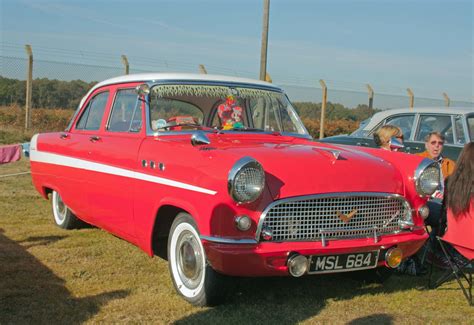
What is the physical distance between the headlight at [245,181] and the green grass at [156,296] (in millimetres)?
778

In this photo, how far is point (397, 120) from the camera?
8727 mm

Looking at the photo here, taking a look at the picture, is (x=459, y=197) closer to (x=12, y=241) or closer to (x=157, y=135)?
(x=157, y=135)

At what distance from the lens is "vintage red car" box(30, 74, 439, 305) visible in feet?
12.2

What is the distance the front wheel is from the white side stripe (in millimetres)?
259

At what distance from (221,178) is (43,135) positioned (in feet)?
12.0

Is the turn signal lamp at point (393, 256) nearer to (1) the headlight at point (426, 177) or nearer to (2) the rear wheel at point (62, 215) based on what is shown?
(1) the headlight at point (426, 177)

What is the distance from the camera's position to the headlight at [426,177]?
4.30 m

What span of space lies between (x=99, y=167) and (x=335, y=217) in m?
2.30

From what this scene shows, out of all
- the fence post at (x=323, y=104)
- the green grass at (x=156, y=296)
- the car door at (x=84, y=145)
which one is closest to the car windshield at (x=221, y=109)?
the car door at (x=84, y=145)

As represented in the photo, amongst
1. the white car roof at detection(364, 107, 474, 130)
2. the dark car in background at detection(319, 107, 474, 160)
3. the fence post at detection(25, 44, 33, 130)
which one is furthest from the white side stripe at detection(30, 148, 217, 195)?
the fence post at detection(25, 44, 33, 130)


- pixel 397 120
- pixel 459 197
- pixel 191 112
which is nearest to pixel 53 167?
pixel 191 112

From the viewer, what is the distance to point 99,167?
5246mm

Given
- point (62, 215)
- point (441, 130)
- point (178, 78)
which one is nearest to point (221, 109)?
point (178, 78)

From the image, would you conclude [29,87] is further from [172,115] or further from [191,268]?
[191,268]
